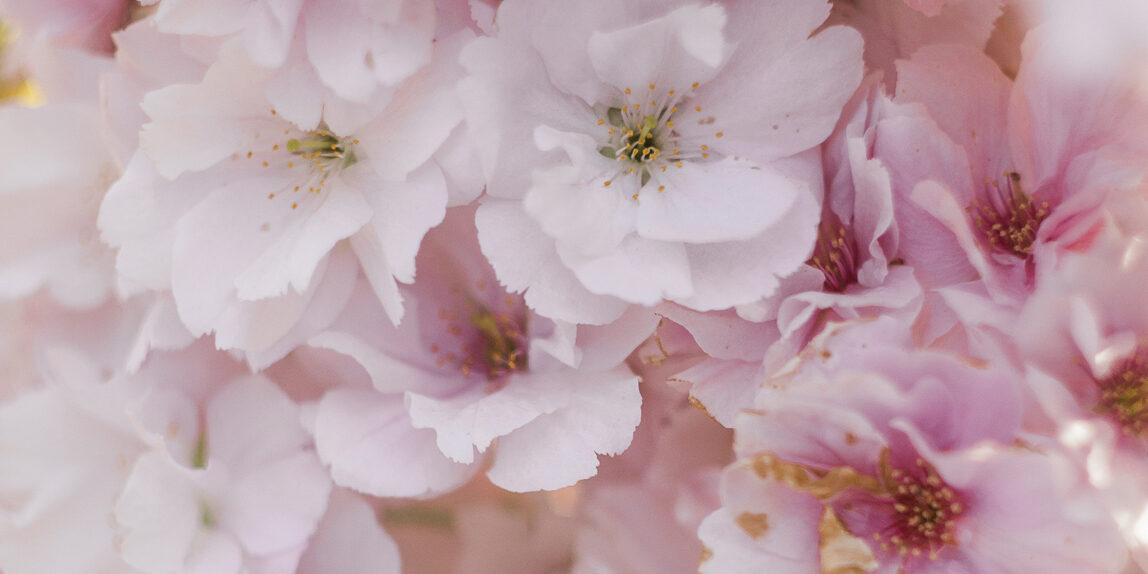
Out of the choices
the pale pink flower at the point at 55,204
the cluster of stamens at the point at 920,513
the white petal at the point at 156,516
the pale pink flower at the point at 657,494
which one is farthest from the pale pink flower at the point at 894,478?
the pale pink flower at the point at 55,204

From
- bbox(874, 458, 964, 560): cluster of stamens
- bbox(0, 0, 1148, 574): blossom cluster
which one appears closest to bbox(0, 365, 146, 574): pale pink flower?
bbox(0, 0, 1148, 574): blossom cluster

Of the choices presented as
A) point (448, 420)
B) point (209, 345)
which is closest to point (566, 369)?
point (448, 420)

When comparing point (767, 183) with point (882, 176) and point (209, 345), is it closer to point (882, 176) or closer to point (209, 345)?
point (882, 176)

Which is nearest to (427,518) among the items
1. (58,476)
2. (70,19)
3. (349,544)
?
(349,544)

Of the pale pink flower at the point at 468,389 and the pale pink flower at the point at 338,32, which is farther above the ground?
the pale pink flower at the point at 338,32

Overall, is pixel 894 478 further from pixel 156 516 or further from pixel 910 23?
pixel 156 516

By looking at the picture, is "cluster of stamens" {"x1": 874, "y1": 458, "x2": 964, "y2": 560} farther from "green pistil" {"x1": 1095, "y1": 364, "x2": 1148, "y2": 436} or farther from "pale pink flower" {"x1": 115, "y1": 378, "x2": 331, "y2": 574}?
"pale pink flower" {"x1": 115, "y1": 378, "x2": 331, "y2": 574}

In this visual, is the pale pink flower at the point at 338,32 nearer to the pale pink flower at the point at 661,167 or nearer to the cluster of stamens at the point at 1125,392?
the pale pink flower at the point at 661,167
